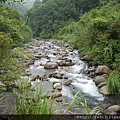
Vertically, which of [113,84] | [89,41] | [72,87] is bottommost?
[72,87]

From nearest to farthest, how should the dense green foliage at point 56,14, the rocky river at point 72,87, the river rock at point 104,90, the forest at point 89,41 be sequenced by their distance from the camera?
the forest at point 89,41
the rocky river at point 72,87
the river rock at point 104,90
the dense green foliage at point 56,14

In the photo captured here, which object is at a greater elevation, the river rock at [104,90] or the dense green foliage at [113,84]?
the dense green foliage at [113,84]

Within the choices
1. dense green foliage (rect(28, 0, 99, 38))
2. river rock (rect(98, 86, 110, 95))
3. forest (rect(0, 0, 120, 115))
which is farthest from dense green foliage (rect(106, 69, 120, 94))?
dense green foliage (rect(28, 0, 99, 38))

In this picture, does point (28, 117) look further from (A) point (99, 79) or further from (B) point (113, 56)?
(B) point (113, 56)

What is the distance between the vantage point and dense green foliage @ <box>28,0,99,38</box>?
42.3 meters

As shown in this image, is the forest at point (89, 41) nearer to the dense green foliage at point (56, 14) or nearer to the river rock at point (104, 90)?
the river rock at point (104, 90)

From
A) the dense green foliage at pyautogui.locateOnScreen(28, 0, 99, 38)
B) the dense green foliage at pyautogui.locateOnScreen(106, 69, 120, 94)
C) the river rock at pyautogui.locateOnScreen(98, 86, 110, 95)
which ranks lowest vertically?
the river rock at pyautogui.locateOnScreen(98, 86, 110, 95)

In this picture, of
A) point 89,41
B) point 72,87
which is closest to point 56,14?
point 89,41

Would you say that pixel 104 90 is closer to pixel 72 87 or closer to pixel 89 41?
pixel 72 87

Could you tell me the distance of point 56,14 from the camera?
4397 cm

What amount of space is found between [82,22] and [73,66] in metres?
8.80

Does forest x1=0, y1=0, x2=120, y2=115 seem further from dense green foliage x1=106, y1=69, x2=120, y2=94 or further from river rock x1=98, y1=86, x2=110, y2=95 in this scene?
river rock x1=98, y1=86, x2=110, y2=95

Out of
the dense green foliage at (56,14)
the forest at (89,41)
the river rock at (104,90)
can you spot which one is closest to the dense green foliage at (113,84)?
the forest at (89,41)

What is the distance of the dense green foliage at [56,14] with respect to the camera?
42.3 metres
